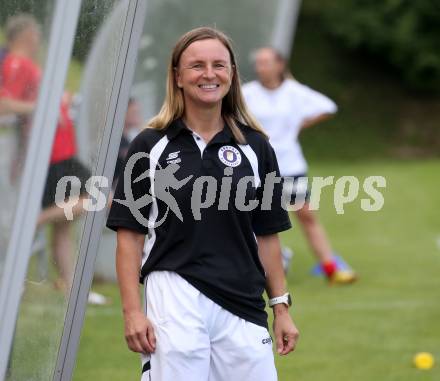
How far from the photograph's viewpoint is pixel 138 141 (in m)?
4.06

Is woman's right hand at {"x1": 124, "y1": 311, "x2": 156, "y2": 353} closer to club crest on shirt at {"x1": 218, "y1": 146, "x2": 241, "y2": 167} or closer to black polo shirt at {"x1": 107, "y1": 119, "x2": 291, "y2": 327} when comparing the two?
black polo shirt at {"x1": 107, "y1": 119, "x2": 291, "y2": 327}

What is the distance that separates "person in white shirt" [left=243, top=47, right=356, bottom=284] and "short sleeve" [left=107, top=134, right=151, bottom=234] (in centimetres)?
600

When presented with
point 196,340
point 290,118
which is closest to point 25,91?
point 196,340

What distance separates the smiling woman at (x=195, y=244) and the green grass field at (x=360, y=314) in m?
2.80

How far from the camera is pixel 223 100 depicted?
428 centimetres

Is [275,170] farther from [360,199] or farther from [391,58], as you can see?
[391,58]

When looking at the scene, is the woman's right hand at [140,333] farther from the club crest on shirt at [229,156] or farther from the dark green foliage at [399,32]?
the dark green foliage at [399,32]

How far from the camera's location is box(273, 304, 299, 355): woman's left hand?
13.9 ft

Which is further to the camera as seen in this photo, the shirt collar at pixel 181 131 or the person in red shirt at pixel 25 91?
the shirt collar at pixel 181 131

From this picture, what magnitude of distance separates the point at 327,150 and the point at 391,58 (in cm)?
427

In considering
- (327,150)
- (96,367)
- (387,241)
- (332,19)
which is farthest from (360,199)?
(332,19)

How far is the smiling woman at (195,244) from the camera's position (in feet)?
13.0

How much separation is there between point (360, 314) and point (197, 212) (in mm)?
4939

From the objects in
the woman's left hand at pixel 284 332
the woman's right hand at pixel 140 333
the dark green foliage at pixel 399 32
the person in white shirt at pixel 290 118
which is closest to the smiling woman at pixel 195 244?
the woman's right hand at pixel 140 333
